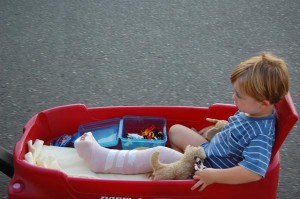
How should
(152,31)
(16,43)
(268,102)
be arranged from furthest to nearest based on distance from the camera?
(152,31) → (16,43) → (268,102)

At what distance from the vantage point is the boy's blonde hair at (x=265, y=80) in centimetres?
129

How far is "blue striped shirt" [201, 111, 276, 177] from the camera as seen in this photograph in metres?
1.30

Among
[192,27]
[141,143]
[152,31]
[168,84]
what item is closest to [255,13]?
[192,27]

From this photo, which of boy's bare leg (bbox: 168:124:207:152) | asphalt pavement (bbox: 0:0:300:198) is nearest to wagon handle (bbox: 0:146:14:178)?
asphalt pavement (bbox: 0:0:300:198)

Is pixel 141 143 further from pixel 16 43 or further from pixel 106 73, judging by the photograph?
pixel 16 43

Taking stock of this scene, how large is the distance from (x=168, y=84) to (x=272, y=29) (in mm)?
947

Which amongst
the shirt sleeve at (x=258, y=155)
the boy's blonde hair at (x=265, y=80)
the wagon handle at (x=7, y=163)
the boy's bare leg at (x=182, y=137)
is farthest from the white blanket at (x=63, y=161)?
the boy's blonde hair at (x=265, y=80)

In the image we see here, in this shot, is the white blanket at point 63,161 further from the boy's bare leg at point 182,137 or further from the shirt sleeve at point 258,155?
the shirt sleeve at point 258,155

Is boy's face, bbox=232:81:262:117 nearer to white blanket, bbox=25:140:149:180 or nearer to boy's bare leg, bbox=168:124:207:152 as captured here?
boy's bare leg, bbox=168:124:207:152

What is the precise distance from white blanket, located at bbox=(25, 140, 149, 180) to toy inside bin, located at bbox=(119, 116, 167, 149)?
0.14 meters

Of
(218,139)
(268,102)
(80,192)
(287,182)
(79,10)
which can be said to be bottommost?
(287,182)

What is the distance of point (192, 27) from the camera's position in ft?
9.47

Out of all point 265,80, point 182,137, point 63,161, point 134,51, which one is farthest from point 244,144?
point 134,51

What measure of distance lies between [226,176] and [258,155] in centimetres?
11
